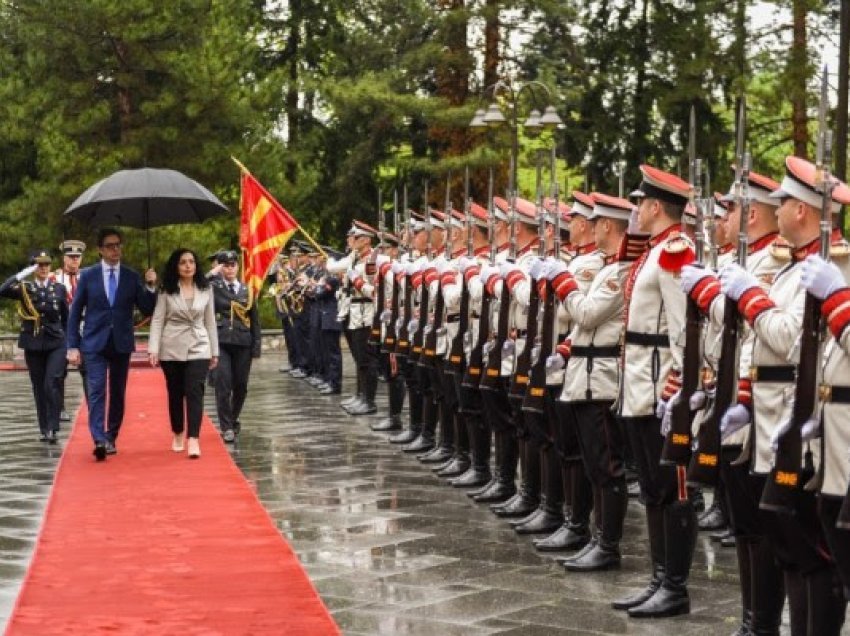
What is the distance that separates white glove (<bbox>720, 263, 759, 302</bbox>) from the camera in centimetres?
541

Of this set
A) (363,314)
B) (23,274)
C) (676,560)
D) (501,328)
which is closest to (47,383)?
(23,274)

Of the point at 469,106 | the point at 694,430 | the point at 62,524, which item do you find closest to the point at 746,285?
the point at 694,430

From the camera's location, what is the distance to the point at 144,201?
13.4 m

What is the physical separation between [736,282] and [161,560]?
3826 millimetres

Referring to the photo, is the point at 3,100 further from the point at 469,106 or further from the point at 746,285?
the point at 746,285

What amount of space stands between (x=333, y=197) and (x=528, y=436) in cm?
2751

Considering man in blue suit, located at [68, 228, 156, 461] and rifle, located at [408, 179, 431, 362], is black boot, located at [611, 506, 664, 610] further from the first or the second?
man in blue suit, located at [68, 228, 156, 461]

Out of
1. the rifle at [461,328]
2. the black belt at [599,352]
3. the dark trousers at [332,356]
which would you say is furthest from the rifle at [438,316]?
the dark trousers at [332,356]

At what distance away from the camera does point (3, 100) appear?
30.9m

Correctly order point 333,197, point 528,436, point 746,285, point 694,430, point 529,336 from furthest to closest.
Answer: point 333,197 → point 528,436 → point 529,336 → point 694,430 → point 746,285

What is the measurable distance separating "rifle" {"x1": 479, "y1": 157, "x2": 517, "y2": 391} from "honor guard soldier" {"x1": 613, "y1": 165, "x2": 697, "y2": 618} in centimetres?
242

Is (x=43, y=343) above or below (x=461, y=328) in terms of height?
below

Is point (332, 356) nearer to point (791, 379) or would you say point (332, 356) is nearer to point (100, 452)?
point (100, 452)

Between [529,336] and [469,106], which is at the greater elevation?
[469,106]
